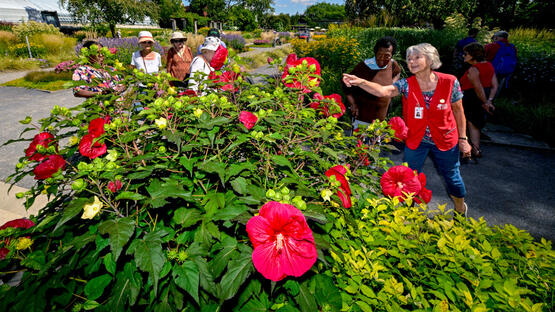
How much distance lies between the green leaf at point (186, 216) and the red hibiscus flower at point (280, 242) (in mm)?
221

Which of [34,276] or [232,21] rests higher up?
[232,21]

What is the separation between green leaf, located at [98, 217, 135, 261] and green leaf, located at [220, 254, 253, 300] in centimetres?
31

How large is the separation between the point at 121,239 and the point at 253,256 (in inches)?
15.3

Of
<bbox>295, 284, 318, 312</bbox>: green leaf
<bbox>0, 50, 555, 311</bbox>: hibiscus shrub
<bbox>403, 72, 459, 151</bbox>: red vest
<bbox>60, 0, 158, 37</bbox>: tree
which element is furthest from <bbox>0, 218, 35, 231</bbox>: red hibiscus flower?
<bbox>60, 0, 158, 37</bbox>: tree

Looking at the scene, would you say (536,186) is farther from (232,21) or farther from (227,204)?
(232,21)

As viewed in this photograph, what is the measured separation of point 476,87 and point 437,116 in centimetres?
194

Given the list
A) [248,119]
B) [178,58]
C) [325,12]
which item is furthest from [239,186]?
[325,12]

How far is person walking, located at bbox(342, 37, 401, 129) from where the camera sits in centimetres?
315

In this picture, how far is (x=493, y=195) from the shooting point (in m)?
3.54

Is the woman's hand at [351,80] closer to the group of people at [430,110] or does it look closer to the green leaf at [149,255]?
the group of people at [430,110]

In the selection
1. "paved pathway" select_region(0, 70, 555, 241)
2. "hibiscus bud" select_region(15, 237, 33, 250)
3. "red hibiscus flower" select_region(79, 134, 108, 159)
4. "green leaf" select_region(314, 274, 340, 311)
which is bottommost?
"paved pathway" select_region(0, 70, 555, 241)

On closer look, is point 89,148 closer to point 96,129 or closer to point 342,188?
point 96,129

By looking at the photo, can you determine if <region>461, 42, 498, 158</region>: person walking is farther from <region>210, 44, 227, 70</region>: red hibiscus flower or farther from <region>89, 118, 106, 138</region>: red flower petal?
<region>89, 118, 106, 138</region>: red flower petal

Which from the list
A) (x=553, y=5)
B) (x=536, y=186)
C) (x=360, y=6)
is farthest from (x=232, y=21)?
(x=536, y=186)
